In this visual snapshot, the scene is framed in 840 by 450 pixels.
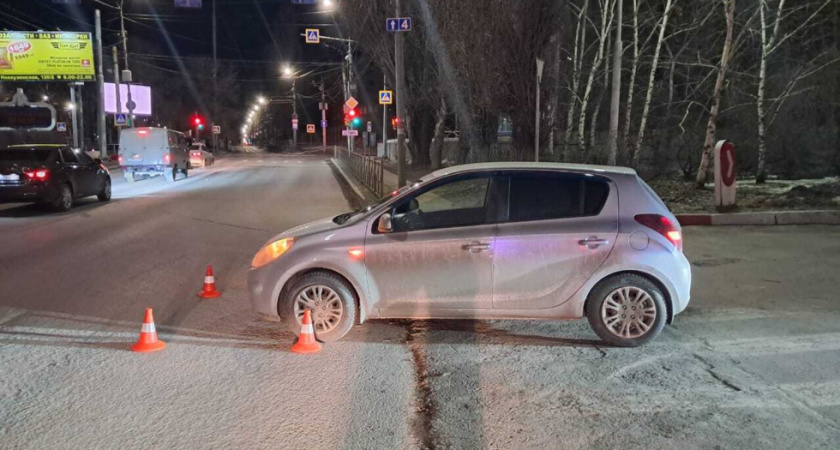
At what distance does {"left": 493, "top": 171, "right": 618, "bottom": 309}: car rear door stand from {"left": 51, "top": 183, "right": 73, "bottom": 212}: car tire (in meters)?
12.8

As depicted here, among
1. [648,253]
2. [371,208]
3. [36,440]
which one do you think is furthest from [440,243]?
[36,440]

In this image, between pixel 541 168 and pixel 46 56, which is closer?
pixel 541 168

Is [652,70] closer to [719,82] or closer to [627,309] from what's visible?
[719,82]

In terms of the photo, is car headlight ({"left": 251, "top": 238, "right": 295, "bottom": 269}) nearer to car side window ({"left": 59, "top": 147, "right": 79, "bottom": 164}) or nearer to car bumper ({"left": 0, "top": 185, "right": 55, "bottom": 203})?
car bumper ({"left": 0, "top": 185, "right": 55, "bottom": 203})

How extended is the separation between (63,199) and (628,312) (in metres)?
13.8

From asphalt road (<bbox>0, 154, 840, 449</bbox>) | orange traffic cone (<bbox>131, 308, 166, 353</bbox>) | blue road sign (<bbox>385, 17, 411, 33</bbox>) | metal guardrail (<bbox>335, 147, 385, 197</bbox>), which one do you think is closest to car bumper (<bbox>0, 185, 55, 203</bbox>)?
asphalt road (<bbox>0, 154, 840, 449</bbox>)

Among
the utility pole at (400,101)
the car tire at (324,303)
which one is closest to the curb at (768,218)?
the utility pole at (400,101)

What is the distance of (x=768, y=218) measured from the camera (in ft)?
39.0

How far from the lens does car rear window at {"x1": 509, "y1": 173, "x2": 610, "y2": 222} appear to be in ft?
17.4

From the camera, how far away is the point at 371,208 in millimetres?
5609

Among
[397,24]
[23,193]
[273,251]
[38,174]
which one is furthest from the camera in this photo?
[397,24]

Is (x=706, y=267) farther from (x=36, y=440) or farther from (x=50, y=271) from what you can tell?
(x=50, y=271)

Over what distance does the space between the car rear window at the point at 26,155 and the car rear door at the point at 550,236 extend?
43.1ft

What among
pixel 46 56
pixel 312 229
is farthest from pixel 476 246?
pixel 46 56
